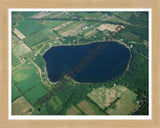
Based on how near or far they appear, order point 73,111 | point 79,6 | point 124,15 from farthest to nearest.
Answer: point 124,15
point 73,111
point 79,6

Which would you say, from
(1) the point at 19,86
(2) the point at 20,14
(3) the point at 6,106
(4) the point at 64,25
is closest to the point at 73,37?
(4) the point at 64,25

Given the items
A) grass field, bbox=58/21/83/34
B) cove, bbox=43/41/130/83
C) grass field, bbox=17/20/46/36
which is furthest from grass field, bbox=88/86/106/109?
grass field, bbox=17/20/46/36

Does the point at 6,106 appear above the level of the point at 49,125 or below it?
above

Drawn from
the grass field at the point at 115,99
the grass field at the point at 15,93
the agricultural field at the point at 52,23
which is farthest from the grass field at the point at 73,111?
the agricultural field at the point at 52,23

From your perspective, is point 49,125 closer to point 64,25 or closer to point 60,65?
point 60,65

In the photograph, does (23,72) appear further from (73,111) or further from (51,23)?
(51,23)

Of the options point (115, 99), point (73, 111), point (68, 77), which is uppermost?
point (68, 77)

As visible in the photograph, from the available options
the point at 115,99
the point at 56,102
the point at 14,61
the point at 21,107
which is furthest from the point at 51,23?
the point at 115,99
